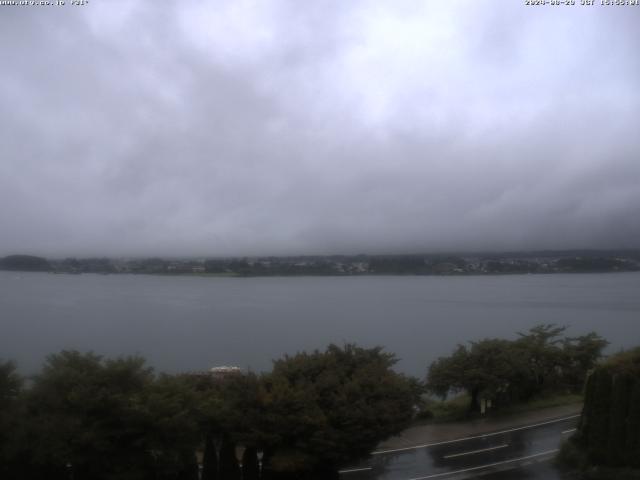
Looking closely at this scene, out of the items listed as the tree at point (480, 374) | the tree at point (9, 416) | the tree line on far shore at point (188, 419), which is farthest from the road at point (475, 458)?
the tree at point (9, 416)

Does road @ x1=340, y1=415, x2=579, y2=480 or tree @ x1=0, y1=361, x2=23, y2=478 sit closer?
tree @ x1=0, y1=361, x2=23, y2=478

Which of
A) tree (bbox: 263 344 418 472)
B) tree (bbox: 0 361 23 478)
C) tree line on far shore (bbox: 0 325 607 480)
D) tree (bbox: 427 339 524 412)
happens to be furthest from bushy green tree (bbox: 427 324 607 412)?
tree (bbox: 0 361 23 478)

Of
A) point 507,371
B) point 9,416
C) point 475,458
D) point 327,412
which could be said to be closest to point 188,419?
point 327,412

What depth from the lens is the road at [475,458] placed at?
53.0 feet

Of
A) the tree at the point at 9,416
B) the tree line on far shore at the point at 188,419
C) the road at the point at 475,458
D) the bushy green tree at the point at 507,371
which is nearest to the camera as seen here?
the tree at the point at 9,416

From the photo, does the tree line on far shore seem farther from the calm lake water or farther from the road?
the calm lake water

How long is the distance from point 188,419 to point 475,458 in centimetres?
866

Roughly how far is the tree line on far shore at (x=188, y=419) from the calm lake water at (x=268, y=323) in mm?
19891

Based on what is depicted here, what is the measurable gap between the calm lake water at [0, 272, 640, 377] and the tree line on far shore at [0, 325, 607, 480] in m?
19.9

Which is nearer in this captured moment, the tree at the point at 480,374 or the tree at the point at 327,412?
the tree at the point at 327,412

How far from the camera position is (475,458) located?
691 inches

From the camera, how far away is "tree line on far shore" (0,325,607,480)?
39.9 feet

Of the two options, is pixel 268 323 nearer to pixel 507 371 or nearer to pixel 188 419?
pixel 507 371

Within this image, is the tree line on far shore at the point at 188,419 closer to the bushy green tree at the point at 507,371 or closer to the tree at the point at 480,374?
the tree at the point at 480,374
